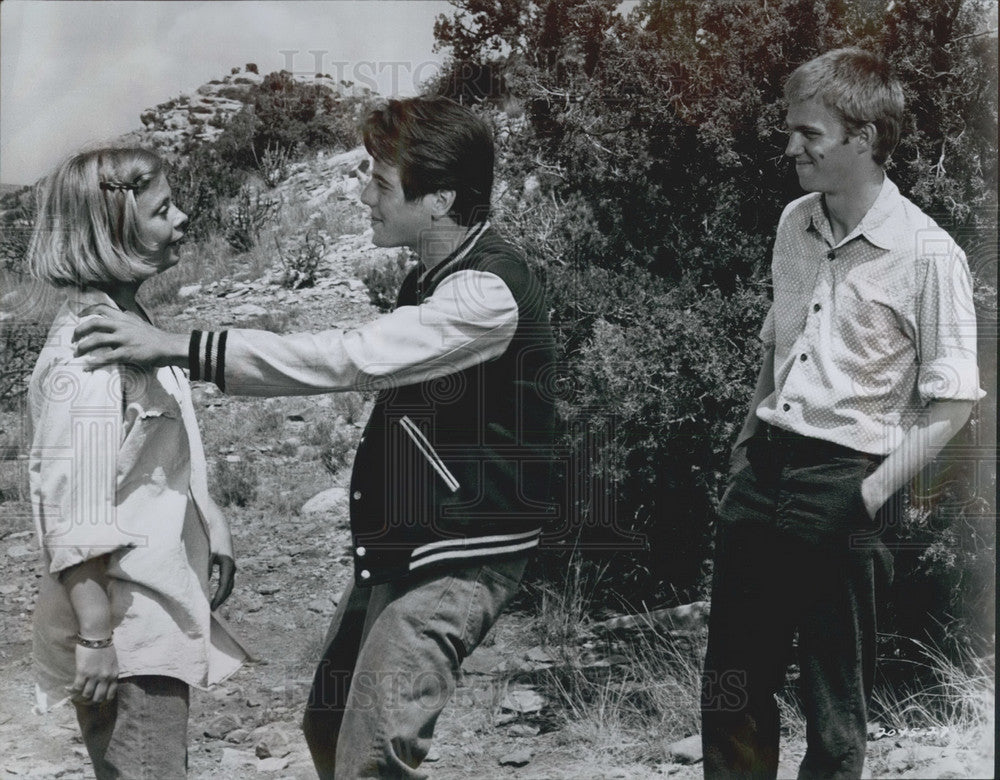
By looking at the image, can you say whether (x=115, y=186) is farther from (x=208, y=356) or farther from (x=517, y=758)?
(x=517, y=758)

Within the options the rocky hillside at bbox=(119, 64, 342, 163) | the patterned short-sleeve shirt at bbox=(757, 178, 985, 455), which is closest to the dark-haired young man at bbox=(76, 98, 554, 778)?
the patterned short-sleeve shirt at bbox=(757, 178, 985, 455)

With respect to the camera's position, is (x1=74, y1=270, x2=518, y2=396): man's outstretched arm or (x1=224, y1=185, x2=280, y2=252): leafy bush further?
(x1=224, y1=185, x2=280, y2=252): leafy bush

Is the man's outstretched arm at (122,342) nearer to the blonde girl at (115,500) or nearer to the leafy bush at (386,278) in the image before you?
the blonde girl at (115,500)

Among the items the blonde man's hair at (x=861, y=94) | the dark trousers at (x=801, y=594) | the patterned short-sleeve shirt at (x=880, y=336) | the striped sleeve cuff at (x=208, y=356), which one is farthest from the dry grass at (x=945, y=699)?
the striped sleeve cuff at (x=208, y=356)

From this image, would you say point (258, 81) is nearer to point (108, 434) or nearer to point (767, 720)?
point (108, 434)

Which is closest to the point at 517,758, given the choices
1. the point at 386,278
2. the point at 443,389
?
the point at 443,389

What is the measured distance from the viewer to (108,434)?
7.13 feet

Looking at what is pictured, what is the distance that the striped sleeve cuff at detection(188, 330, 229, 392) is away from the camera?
2225 mm

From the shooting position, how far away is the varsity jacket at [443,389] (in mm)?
2262

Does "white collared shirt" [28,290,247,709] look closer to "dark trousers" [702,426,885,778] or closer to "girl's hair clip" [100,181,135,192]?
"girl's hair clip" [100,181,135,192]

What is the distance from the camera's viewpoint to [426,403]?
7.83ft

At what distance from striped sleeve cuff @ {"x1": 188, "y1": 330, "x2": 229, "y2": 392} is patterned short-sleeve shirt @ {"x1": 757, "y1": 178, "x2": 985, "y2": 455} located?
49.3 inches

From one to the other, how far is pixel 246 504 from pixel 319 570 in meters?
0.31

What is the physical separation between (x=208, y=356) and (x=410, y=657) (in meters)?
0.73
